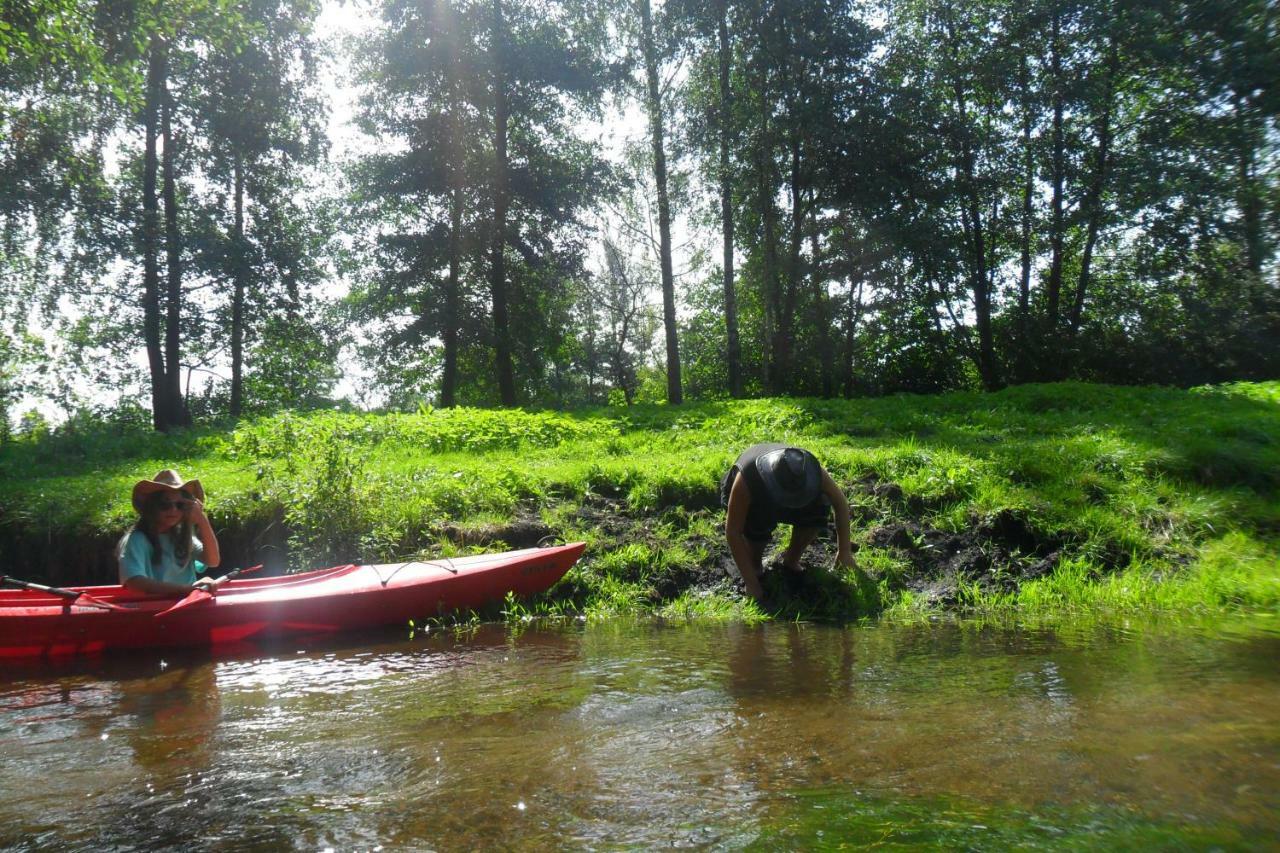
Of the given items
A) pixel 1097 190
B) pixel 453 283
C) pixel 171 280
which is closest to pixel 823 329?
pixel 1097 190

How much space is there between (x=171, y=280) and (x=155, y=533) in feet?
49.6

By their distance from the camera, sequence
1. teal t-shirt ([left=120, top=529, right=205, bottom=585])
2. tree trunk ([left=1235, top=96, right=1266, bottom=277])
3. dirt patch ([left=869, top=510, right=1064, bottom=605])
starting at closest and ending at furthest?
teal t-shirt ([left=120, top=529, right=205, bottom=585])
dirt patch ([left=869, top=510, right=1064, bottom=605])
tree trunk ([left=1235, top=96, right=1266, bottom=277])

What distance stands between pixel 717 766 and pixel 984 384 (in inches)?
806

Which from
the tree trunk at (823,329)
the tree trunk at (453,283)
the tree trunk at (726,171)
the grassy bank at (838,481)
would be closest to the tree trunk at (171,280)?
the tree trunk at (453,283)

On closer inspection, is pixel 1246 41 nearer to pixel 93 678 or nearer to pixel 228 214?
pixel 93 678

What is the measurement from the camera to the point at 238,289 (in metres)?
20.8

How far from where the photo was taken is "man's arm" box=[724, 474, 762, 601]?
6.00 m

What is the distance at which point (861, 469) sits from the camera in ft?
26.9

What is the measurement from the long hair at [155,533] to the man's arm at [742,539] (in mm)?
4166

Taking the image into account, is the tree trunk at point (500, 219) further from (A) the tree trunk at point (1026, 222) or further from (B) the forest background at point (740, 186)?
(A) the tree trunk at point (1026, 222)

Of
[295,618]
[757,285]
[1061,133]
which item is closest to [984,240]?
[1061,133]

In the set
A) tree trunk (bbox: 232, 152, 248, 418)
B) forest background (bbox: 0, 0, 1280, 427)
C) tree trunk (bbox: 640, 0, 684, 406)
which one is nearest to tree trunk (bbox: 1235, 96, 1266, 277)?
forest background (bbox: 0, 0, 1280, 427)

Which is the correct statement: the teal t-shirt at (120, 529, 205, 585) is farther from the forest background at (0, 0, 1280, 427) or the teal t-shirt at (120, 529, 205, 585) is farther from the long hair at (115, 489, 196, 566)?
the forest background at (0, 0, 1280, 427)

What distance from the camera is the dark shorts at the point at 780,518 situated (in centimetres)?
614
